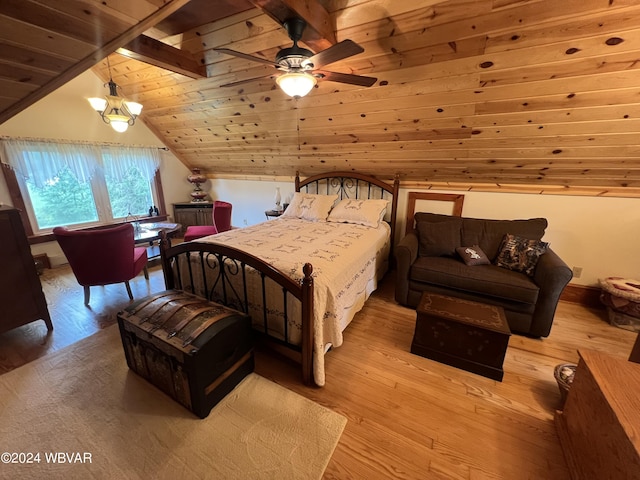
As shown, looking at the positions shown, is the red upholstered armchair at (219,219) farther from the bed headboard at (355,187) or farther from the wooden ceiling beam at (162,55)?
the wooden ceiling beam at (162,55)

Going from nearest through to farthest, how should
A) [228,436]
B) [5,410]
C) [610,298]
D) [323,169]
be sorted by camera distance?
1. [228,436]
2. [5,410]
3. [610,298]
4. [323,169]

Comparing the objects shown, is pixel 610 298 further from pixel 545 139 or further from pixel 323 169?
pixel 323 169

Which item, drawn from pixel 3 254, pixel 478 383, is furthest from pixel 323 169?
pixel 3 254

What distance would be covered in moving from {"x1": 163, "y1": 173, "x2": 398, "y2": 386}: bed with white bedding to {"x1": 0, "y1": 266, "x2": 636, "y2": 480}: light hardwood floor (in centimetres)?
24

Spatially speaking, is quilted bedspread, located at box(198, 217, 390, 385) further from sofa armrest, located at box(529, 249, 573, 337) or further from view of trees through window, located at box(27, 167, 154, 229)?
view of trees through window, located at box(27, 167, 154, 229)

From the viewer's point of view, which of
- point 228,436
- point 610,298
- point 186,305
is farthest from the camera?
point 610,298

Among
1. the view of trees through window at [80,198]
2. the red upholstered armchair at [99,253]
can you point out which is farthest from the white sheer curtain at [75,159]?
the red upholstered armchair at [99,253]

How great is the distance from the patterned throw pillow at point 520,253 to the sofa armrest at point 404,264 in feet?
2.70

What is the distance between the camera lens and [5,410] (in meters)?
1.67

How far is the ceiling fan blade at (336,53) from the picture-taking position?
140 cm

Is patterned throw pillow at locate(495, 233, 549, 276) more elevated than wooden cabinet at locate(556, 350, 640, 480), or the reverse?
patterned throw pillow at locate(495, 233, 549, 276)

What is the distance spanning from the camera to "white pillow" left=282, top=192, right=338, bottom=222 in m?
3.60

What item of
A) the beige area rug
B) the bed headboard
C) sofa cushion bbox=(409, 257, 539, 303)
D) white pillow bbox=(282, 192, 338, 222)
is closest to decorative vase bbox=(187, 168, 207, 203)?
the bed headboard

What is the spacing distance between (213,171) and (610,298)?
602cm
